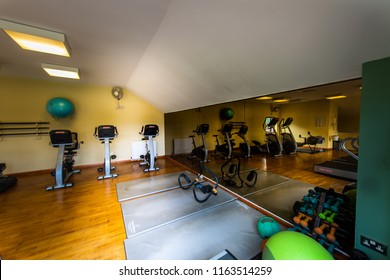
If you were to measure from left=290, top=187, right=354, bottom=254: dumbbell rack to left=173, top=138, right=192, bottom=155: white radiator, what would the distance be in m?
5.20

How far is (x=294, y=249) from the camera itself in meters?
1.20

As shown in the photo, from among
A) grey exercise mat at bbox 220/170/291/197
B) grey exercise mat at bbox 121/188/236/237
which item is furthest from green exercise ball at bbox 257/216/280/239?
grey exercise mat at bbox 220/170/291/197

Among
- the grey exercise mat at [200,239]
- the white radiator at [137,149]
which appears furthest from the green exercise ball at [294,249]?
the white radiator at [137,149]

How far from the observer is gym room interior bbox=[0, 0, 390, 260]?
1268 millimetres

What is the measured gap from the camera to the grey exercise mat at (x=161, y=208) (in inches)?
84.3

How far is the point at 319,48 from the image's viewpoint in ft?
4.42

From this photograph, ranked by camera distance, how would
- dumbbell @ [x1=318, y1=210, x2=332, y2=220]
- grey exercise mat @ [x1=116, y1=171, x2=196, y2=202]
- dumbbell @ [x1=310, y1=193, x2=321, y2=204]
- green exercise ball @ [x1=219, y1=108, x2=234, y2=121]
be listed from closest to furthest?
dumbbell @ [x1=318, y1=210, x2=332, y2=220]
dumbbell @ [x1=310, y1=193, x2=321, y2=204]
grey exercise mat @ [x1=116, y1=171, x2=196, y2=202]
green exercise ball @ [x1=219, y1=108, x2=234, y2=121]

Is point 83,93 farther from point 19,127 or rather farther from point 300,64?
point 300,64

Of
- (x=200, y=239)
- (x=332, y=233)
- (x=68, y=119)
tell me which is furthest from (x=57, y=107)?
(x=332, y=233)

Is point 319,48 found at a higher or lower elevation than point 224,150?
higher

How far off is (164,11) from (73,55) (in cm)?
214

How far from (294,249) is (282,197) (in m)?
1.78

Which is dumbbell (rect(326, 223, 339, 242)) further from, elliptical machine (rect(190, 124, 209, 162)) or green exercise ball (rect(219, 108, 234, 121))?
green exercise ball (rect(219, 108, 234, 121))
